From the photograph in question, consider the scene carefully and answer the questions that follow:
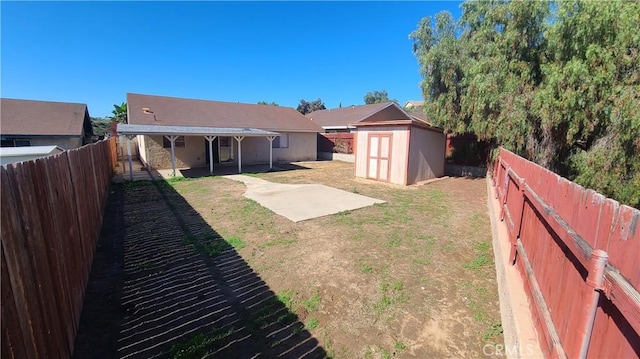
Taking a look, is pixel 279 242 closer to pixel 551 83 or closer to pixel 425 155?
pixel 551 83

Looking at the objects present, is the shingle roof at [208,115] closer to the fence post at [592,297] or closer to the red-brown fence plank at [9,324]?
the red-brown fence plank at [9,324]

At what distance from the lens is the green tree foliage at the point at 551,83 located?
7551mm

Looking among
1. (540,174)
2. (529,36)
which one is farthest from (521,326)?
(529,36)

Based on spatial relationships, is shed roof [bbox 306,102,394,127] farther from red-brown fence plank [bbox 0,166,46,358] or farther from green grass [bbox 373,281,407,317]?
red-brown fence plank [bbox 0,166,46,358]

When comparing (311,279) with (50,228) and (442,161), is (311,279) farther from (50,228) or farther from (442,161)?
(442,161)

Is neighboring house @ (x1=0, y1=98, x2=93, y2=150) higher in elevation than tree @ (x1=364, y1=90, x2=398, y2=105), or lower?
lower

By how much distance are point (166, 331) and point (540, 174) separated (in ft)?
14.2

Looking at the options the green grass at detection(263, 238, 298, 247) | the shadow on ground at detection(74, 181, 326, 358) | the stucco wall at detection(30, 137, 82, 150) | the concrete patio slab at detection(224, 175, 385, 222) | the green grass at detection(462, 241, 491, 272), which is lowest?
the shadow on ground at detection(74, 181, 326, 358)

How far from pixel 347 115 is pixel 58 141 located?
2088cm

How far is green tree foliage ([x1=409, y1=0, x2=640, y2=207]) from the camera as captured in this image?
7.55 m

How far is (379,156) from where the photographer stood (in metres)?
12.6

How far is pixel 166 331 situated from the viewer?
9.84ft

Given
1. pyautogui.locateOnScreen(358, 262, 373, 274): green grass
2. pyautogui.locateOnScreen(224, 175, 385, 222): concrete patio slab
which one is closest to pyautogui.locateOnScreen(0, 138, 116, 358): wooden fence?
pyautogui.locateOnScreen(358, 262, 373, 274): green grass

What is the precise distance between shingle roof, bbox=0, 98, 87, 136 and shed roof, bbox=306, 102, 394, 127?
18155mm
